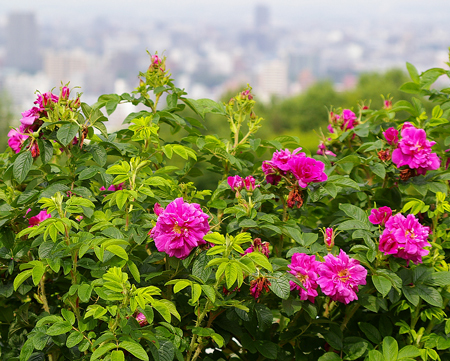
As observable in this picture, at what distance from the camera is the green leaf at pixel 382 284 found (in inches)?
67.2

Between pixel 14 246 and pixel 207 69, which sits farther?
pixel 207 69

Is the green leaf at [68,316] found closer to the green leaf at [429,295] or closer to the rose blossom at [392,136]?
the green leaf at [429,295]

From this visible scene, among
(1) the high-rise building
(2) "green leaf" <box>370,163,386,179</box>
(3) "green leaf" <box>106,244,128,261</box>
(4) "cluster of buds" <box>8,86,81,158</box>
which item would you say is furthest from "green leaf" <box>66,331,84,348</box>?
(1) the high-rise building

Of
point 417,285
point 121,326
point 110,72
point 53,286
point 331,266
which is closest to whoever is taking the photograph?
point 121,326

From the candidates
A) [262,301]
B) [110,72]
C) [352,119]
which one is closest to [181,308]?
[262,301]

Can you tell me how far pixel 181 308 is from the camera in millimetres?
2025

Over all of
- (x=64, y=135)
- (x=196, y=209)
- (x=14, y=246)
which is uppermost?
(x=64, y=135)

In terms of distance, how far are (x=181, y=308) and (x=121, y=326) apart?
1.90ft

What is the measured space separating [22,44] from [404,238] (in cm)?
20031

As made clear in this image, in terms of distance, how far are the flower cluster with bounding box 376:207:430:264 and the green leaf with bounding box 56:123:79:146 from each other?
1199 millimetres

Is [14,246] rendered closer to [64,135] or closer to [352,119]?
[64,135]

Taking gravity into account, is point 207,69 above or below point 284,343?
below

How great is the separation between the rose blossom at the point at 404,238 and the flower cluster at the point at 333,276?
6.5 inches

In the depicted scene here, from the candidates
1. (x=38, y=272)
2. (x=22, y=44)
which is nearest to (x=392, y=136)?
(x=38, y=272)
